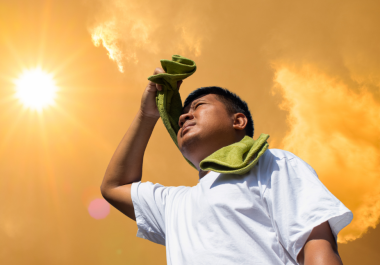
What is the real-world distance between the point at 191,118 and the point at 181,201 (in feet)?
1.75

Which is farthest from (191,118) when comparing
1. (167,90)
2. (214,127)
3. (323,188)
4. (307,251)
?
(307,251)

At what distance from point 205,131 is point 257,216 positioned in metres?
0.61

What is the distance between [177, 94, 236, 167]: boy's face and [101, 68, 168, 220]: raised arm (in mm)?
414

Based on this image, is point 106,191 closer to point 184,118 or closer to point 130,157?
point 130,157

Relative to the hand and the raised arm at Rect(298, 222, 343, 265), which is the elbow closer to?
the hand

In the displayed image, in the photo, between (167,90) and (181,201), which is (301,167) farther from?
(167,90)

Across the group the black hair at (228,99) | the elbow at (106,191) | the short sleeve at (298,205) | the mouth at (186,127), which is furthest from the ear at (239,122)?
the elbow at (106,191)

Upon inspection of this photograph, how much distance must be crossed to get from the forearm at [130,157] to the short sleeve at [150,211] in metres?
0.24

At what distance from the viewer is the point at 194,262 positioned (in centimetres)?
99

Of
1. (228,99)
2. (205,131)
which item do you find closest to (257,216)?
(205,131)

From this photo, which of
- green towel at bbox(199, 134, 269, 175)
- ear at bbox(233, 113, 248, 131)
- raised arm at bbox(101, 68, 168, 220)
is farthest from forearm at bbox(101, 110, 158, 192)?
green towel at bbox(199, 134, 269, 175)

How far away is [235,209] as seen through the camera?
998mm

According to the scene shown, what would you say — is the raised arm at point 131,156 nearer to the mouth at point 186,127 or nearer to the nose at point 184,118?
the nose at point 184,118

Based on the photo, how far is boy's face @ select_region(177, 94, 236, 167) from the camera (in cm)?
144
